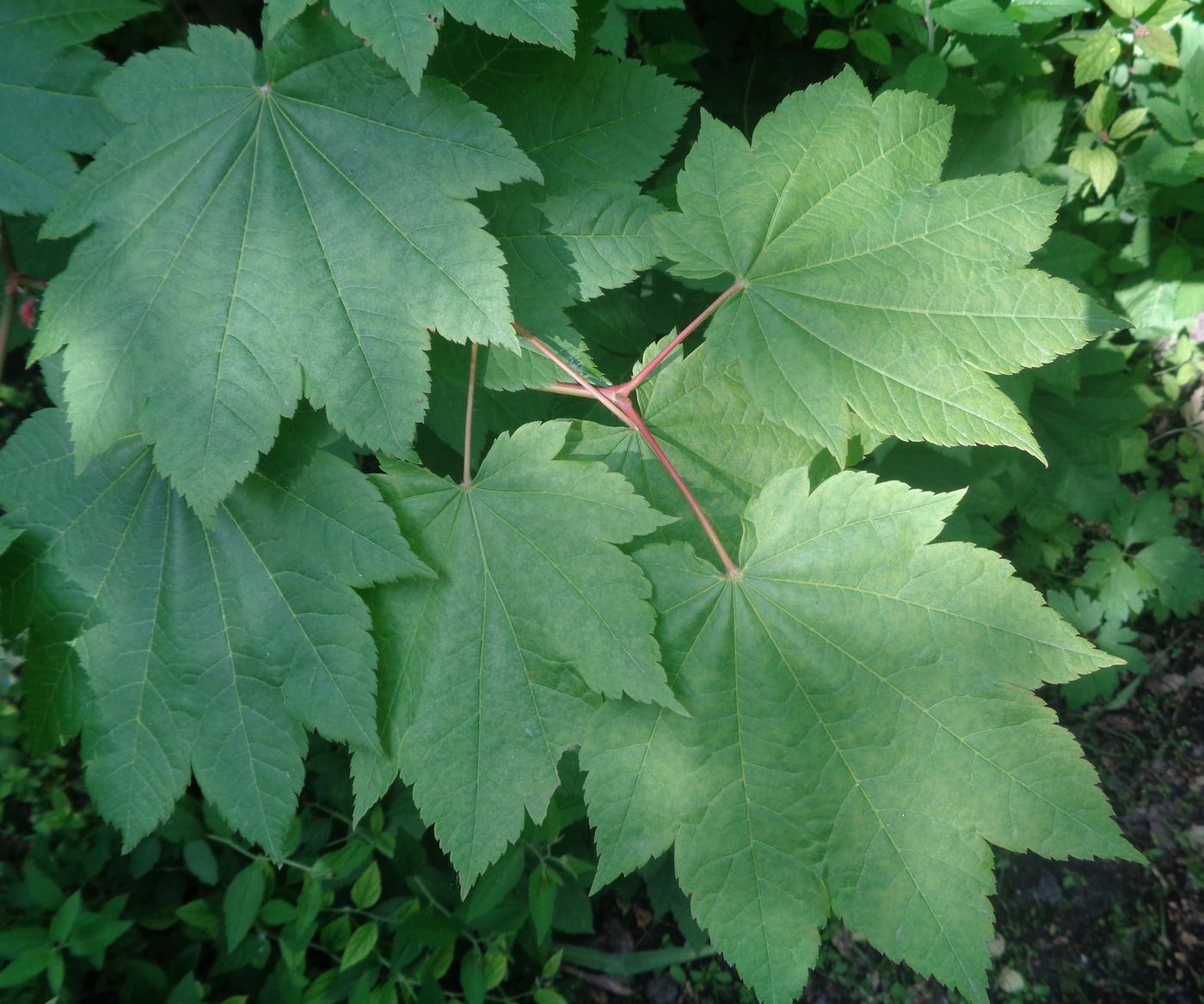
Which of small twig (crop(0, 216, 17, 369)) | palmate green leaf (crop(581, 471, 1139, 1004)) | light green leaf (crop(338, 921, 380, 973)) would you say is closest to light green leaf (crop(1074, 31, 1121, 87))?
palmate green leaf (crop(581, 471, 1139, 1004))

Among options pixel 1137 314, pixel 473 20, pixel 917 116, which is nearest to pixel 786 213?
pixel 917 116

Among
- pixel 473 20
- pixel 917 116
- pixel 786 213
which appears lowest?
pixel 786 213

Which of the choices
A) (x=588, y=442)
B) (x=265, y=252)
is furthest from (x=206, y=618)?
(x=588, y=442)

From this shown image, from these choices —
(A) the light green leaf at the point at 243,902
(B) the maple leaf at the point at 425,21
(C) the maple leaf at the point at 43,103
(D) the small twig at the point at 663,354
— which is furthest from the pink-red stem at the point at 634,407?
(A) the light green leaf at the point at 243,902

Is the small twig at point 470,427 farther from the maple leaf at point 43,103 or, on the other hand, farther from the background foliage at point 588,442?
the maple leaf at point 43,103

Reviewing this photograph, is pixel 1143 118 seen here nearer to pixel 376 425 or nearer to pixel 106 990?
pixel 376 425

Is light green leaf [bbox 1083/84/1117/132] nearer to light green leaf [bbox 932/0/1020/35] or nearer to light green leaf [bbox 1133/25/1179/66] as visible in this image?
light green leaf [bbox 1133/25/1179/66]

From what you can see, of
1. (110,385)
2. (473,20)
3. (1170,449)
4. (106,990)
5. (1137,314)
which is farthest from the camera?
(1170,449)
